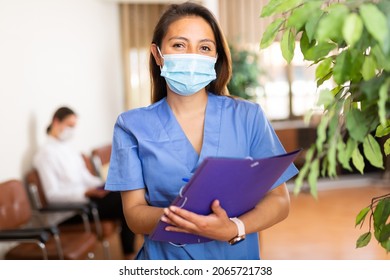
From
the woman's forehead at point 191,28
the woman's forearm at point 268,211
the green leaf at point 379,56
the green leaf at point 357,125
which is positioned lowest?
the woman's forearm at point 268,211

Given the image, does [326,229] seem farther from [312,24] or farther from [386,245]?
[312,24]

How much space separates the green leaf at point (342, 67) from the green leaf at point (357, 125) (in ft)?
0.20

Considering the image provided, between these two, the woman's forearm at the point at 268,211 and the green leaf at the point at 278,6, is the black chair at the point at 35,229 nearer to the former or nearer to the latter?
the woman's forearm at the point at 268,211

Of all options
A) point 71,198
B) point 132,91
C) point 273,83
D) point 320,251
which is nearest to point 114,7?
point 132,91


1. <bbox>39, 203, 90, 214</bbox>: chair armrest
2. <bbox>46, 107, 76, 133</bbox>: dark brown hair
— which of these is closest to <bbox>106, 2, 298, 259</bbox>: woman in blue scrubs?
<bbox>39, 203, 90, 214</bbox>: chair armrest

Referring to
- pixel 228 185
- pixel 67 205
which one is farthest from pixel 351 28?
pixel 67 205

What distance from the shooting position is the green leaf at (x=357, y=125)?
1.00 meters

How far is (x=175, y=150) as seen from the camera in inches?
61.0

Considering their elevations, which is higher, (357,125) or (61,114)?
(357,125)

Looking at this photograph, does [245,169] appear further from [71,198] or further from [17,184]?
[71,198]

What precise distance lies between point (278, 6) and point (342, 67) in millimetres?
176

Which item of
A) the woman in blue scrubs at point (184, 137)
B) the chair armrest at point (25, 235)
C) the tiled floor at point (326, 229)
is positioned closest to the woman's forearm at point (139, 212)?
the woman in blue scrubs at point (184, 137)

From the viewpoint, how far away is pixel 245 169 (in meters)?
1.24

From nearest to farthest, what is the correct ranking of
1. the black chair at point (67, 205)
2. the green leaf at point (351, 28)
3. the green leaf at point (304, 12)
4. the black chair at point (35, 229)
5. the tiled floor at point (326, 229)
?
the green leaf at point (351, 28) < the green leaf at point (304, 12) < the black chair at point (35, 229) < the black chair at point (67, 205) < the tiled floor at point (326, 229)
